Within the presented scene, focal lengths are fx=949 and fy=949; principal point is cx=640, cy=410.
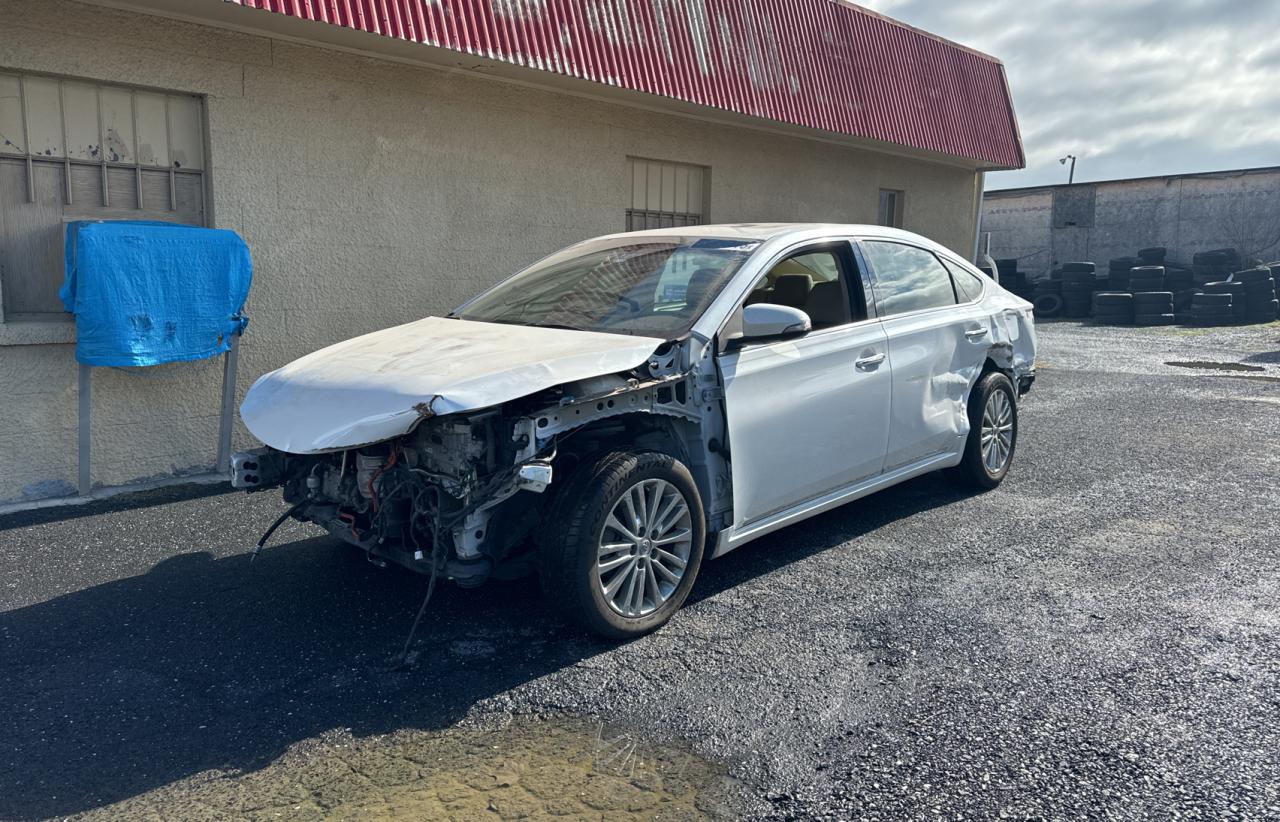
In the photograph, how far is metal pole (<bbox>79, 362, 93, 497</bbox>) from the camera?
6227 mm

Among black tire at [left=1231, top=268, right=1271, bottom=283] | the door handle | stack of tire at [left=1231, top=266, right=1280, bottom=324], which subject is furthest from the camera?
black tire at [left=1231, top=268, right=1271, bottom=283]

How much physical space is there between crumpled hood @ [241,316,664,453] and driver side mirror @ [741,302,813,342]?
0.47 meters

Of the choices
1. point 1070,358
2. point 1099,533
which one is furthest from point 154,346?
point 1070,358

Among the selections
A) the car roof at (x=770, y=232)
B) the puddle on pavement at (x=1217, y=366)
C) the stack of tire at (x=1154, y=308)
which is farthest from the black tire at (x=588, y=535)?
the stack of tire at (x=1154, y=308)

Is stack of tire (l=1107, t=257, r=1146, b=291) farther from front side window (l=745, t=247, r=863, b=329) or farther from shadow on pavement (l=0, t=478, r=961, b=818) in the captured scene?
shadow on pavement (l=0, t=478, r=961, b=818)

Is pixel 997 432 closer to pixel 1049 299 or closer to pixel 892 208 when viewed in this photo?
pixel 892 208

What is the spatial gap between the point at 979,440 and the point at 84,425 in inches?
231

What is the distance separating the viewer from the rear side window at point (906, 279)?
5.41 metres

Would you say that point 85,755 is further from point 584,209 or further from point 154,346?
point 584,209

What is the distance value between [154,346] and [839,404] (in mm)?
4484

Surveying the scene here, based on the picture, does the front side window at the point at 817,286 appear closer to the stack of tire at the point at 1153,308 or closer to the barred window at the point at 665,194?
the barred window at the point at 665,194

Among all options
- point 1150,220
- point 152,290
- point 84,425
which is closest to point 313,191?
point 152,290

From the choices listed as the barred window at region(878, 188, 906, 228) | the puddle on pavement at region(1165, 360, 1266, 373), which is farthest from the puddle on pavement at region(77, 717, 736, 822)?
the puddle on pavement at region(1165, 360, 1266, 373)

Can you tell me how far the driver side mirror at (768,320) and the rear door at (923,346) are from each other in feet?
3.49
